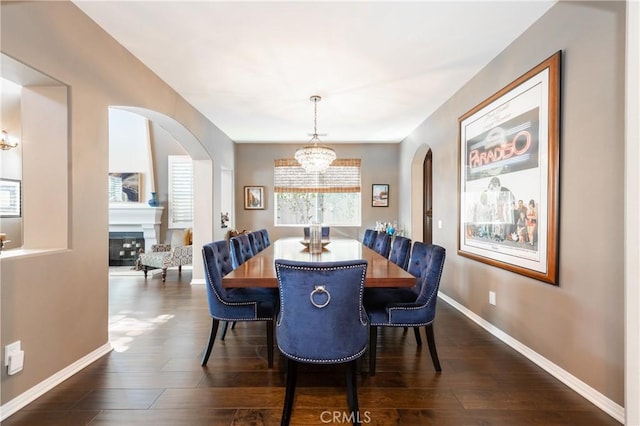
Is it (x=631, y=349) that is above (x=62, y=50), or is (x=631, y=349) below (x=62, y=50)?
below

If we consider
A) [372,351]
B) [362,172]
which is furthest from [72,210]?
[362,172]

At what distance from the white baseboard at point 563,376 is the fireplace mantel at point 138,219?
19.8 feet

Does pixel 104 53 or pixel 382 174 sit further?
pixel 382 174

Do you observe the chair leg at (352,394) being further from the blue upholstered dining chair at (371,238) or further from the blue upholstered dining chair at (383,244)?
the blue upholstered dining chair at (371,238)

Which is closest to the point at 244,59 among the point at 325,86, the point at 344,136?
the point at 325,86

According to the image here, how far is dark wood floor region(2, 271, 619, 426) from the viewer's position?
1664mm

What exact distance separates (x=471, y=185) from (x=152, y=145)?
617cm

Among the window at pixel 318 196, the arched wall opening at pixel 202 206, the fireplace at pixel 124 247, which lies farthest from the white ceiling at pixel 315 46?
the fireplace at pixel 124 247

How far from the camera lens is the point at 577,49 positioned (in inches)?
74.2

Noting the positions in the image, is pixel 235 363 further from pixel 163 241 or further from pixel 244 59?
pixel 163 241

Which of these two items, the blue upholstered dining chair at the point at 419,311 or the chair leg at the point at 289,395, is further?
the blue upholstered dining chair at the point at 419,311

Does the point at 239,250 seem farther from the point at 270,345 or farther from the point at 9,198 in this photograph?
the point at 9,198

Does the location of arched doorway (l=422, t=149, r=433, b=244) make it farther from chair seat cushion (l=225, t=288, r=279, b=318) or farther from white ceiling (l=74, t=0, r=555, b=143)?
chair seat cushion (l=225, t=288, r=279, b=318)

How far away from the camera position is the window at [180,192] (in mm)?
6297
